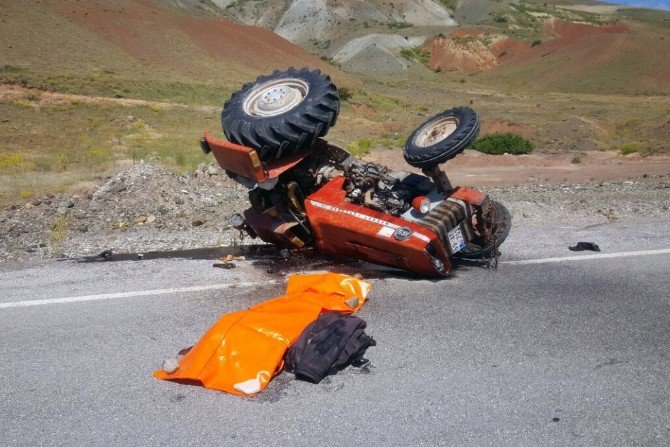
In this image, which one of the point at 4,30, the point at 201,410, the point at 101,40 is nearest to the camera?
the point at 201,410

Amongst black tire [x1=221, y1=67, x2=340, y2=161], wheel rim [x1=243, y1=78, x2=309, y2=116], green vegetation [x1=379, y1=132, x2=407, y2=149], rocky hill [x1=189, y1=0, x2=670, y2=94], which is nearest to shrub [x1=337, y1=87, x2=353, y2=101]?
green vegetation [x1=379, y1=132, x2=407, y2=149]

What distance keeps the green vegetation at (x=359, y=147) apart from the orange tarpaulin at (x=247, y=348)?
1548 centimetres

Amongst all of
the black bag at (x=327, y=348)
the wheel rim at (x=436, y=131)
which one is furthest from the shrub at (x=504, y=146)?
the black bag at (x=327, y=348)

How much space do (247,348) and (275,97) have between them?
316 centimetres

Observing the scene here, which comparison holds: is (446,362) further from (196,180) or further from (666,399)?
(196,180)

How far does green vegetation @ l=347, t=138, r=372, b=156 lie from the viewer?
20.4 metres

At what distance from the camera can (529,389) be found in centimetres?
388

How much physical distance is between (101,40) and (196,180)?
138ft

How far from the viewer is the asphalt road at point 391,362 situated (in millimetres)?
3502

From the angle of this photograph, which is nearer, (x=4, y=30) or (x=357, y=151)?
(x=357, y=151)

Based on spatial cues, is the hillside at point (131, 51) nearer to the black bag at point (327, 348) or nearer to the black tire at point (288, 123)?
the black tire at point (288, 123)

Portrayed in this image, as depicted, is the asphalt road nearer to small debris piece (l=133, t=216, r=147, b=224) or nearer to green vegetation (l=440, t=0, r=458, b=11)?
small debris piece (l=133, t=216, r=147, b=224)

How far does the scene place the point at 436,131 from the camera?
21.0 feet

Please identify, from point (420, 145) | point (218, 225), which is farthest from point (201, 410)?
point (218, 225)
